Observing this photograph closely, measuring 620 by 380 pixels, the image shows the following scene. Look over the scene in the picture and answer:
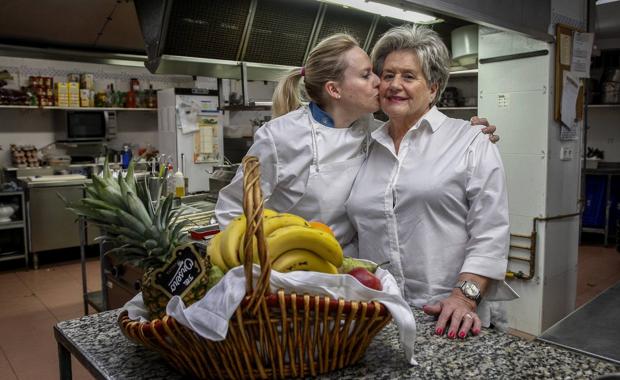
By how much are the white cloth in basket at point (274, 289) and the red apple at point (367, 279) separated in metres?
0.02

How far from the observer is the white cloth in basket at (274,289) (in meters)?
0.89

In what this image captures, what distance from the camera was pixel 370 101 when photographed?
1817mm

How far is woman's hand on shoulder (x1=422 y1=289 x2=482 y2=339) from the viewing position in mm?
1222

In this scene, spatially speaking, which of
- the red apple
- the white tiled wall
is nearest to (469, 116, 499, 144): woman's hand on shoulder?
the red apple

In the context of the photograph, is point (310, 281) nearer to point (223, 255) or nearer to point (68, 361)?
point (223, 255)

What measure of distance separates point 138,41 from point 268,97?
272 centimetres

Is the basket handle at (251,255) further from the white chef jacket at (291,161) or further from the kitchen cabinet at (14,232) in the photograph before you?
the kitchen cabinet at (14,232)

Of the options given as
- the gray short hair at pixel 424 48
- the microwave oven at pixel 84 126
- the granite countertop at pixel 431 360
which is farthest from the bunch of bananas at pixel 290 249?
the microwave oven at pixel 84 126

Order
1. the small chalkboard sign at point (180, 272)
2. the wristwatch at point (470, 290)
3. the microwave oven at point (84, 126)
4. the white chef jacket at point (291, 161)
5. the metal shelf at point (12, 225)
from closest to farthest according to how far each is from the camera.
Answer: the small chalkboard sign at point (180, 272), the wristwatch at point (470, 290), the white chef jacket at point (291, 161), the metal shelf at point (12, 225), the microwave oven at point (84, 126)

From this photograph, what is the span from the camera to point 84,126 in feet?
22.8

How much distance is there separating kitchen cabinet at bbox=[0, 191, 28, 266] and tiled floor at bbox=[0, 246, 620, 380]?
0.70 ft

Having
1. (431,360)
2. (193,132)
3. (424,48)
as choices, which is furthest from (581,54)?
(193,132)

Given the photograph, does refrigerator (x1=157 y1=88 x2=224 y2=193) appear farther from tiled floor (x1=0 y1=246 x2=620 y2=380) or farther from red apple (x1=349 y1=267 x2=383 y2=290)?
red apple (x1=349 y1=267 x2=383 y2=290)

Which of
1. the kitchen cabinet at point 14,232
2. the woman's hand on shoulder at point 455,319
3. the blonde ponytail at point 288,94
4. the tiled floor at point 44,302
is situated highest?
the blonde ponytail at point 288,94
